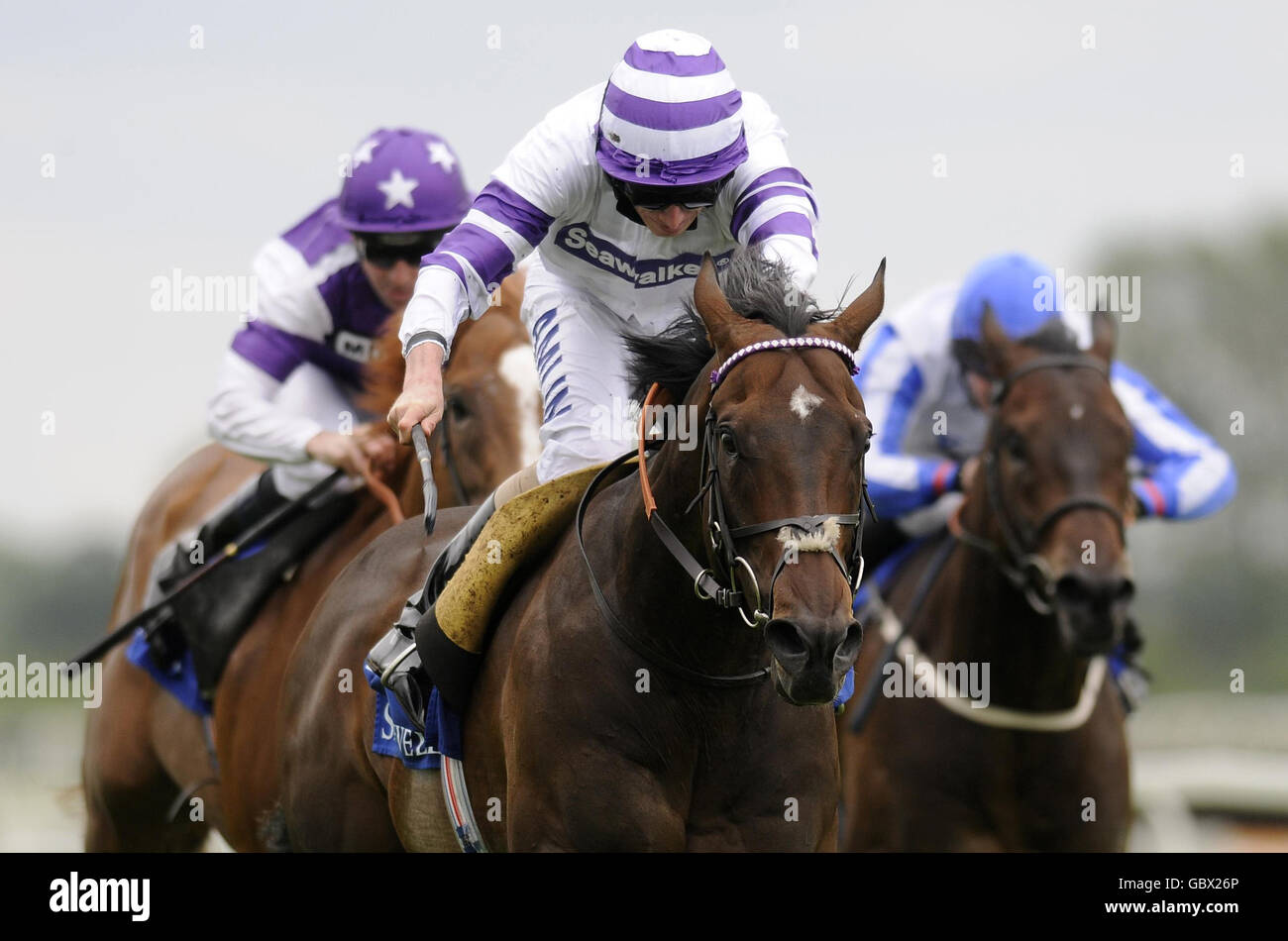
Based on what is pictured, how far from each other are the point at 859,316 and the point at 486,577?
120 cm

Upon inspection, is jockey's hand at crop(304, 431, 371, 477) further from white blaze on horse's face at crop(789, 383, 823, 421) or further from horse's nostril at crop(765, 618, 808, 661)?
horse's nostril at crop(765, 618, 808, 661)

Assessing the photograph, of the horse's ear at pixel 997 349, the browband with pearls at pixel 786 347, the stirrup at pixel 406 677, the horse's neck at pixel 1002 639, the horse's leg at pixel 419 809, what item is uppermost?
the horse's ear at pixel 997 349

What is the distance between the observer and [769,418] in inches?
148

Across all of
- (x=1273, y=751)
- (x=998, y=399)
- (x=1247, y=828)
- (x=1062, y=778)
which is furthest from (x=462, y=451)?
(x=1273, y=751)

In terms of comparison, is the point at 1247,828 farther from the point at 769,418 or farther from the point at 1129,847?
the point at 769,418

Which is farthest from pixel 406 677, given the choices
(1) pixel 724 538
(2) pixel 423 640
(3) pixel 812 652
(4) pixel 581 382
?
(3) pixel 812 652

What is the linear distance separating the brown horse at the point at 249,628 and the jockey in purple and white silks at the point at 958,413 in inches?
58.5

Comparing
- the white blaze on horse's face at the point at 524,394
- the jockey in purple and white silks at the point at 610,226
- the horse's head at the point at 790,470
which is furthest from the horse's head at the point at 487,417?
the horse's head at the point at 790,470

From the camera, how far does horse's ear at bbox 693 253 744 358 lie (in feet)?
13.3

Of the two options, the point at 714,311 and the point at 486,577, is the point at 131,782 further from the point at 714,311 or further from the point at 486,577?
the point at 714,311

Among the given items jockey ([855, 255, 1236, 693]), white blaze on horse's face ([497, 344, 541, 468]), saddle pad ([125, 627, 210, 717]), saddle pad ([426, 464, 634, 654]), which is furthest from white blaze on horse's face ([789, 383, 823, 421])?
saddle pad ([125, 627, 210, 717])

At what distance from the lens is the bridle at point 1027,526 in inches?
247

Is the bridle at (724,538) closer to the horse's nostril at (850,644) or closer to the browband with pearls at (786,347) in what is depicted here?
the browband with pearls at (786,347)

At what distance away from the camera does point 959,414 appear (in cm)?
800
